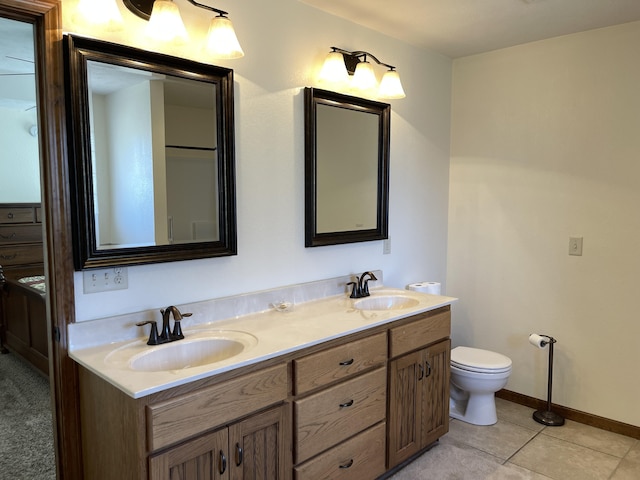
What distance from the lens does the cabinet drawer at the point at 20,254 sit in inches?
177

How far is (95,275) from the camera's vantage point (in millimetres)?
1753

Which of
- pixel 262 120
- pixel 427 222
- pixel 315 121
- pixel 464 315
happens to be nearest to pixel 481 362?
pixel 464 315

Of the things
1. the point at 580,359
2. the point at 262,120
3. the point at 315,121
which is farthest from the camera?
the point at 580,359

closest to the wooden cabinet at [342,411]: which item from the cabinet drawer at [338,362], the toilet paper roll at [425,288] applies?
the cabinet drawer at [338,362]

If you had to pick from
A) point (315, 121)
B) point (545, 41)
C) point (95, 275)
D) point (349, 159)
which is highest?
point (545, 41)

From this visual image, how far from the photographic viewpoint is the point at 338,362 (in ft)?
6.44

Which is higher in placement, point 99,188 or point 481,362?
point 99,188

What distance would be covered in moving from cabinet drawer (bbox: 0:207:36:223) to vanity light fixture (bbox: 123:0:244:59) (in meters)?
3.58

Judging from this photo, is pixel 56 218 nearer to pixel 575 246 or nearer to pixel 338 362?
pixel 338 362

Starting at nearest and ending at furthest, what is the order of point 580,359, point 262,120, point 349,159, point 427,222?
point 262,120 < point 349,159 < point 580,359 < point 427,222

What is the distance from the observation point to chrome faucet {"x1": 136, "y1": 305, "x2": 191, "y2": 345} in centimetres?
176

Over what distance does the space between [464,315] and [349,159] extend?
1.55 m

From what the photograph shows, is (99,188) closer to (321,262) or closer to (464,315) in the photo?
(321,262)

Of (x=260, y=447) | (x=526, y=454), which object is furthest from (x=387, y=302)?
(x=260, y=447)
